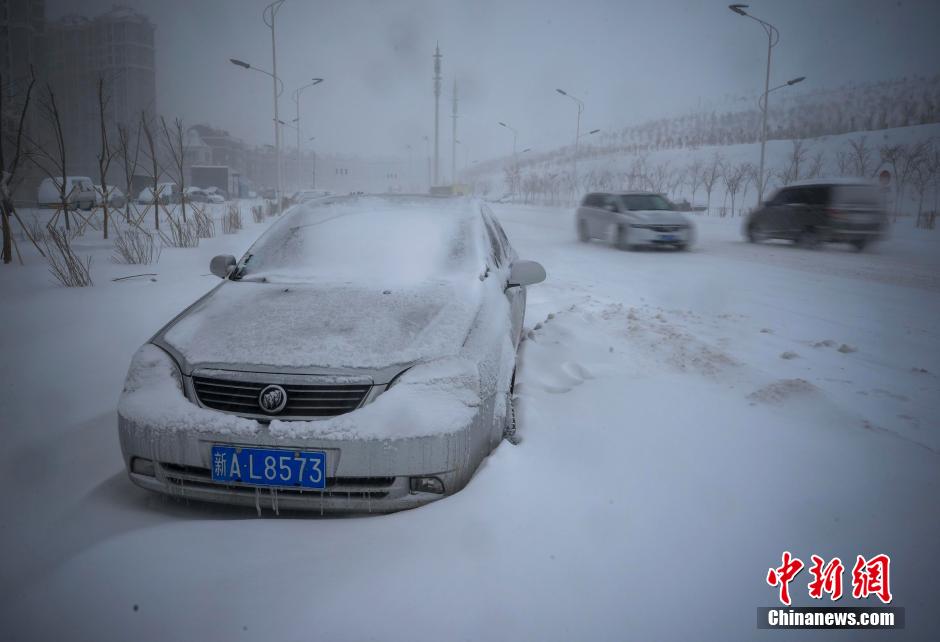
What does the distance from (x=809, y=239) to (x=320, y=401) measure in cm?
1449

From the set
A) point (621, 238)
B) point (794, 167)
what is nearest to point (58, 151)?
point (621, 238)

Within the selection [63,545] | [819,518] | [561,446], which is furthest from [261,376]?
[819,518]

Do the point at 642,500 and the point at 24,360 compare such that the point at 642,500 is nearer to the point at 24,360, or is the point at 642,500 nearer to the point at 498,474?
the point at 498,474

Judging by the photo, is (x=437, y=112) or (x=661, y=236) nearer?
(x=661, y=236)

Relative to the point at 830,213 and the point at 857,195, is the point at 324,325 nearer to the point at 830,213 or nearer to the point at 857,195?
the point at 857,195

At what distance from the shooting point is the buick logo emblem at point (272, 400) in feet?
6.92

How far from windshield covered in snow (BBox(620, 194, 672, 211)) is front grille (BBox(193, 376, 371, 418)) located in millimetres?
12414

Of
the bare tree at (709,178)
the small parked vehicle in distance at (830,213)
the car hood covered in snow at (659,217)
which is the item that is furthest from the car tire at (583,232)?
the bare tree at (709,178)

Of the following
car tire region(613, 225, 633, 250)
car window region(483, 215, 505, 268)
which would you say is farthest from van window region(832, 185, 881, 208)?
car window region(483, 215, 505, 268)

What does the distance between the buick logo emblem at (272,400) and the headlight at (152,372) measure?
0.40 meters

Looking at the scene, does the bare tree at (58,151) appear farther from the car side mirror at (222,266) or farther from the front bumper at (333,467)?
the front bumper at (333,467)

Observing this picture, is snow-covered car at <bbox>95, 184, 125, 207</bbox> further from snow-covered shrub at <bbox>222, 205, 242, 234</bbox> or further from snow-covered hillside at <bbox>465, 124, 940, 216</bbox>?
snow-covered hillside at <bbox>465, 124, 940, 216</bbox>

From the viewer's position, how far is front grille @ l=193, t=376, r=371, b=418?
2.13m

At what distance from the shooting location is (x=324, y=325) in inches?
99.7
